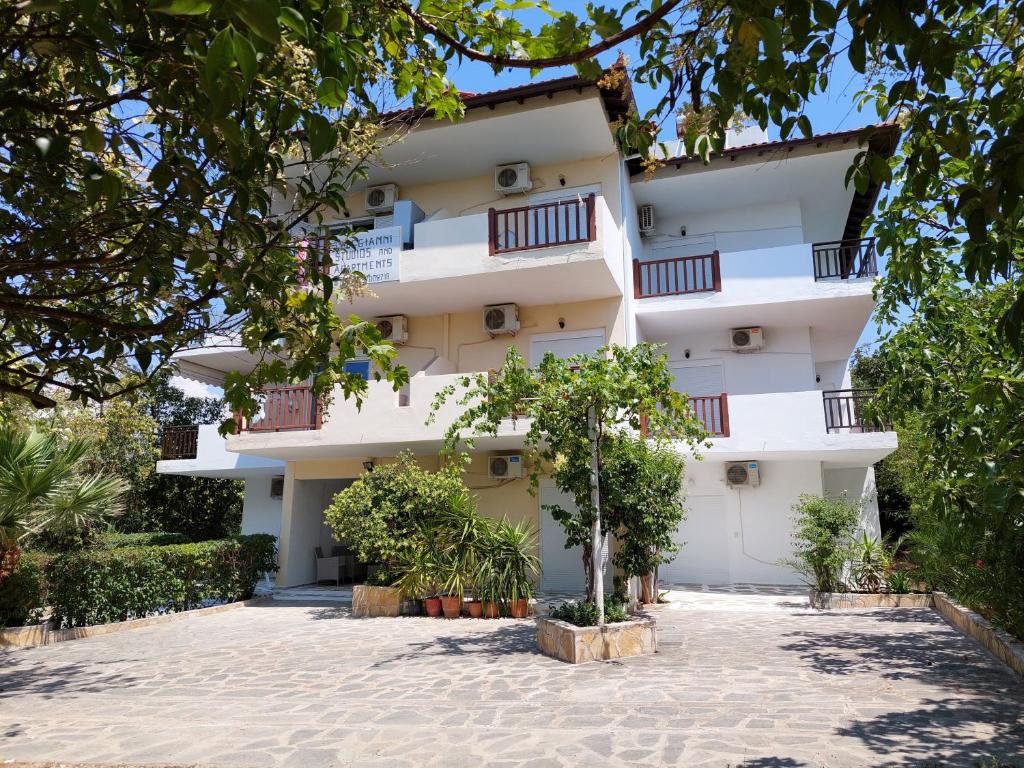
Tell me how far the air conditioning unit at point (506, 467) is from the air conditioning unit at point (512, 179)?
581 centimetres

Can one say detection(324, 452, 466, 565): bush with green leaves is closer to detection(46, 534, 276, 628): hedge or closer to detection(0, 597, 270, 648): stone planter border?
detection(46, 534, 276, 628): hedge

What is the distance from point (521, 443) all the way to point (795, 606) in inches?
233

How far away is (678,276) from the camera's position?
53.7 ft

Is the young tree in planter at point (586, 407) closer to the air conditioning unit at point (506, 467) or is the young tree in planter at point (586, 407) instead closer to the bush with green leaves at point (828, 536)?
the bush with green leaves at point (828, 536)

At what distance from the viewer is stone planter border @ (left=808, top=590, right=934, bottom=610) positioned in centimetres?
1237

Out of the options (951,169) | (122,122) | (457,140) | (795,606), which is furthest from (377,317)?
(951,169)

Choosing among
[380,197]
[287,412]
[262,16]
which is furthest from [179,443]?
[262,16]

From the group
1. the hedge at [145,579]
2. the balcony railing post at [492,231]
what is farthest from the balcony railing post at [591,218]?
the hedge at [145,579]

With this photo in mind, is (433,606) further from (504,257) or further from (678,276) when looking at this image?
(678,276)

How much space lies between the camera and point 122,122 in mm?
5090

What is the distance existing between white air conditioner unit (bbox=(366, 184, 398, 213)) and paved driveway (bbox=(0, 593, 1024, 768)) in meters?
10.0

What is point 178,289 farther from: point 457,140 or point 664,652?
point 457,140

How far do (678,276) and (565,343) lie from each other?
315 cm

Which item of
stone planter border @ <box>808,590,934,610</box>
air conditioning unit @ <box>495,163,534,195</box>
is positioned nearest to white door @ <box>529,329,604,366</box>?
air conditioning unit @ <box>495,163,534,195</box>
